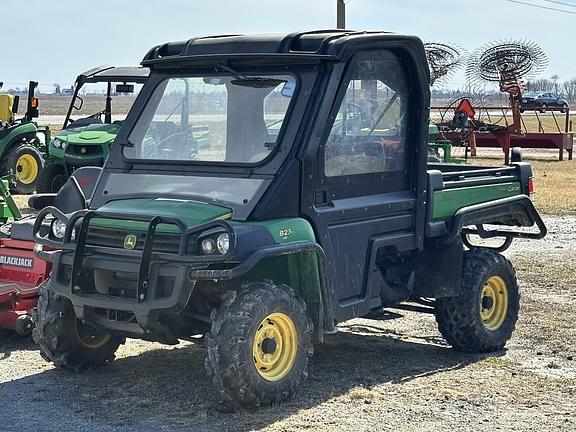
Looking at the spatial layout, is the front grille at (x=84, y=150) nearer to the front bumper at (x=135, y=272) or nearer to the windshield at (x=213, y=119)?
the windshield at (x=213, y=119)

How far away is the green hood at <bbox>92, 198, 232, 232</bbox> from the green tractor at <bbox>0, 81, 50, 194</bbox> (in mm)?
12216

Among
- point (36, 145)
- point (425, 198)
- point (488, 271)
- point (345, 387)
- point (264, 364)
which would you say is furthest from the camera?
point (36, 145)

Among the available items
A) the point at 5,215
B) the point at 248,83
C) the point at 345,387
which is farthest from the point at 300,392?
the point at 5,215

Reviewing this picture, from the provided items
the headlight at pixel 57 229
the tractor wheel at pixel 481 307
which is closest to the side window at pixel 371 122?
the tractor wheel at pixel 481 307

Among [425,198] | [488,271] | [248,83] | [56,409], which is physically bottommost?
[56,409]

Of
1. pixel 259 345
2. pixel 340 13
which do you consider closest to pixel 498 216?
pixel 259 345

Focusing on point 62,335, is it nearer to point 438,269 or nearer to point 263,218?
point 263,218

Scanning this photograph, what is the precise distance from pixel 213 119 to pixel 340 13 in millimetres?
18866

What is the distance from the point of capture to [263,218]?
18.7 ft

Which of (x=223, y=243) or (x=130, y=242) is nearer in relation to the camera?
(x=223, y=243)

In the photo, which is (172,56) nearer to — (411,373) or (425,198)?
(425,198)

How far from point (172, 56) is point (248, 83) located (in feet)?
1.88

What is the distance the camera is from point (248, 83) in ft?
20.7

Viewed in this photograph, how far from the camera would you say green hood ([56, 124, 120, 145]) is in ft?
51.2
